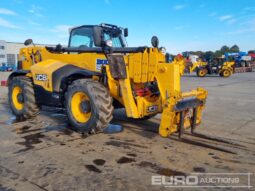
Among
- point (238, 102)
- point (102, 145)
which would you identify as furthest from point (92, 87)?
point (238, 102)

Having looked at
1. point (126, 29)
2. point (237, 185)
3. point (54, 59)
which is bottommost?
point (237, 185)

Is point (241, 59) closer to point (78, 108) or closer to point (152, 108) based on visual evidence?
point (152, 108)

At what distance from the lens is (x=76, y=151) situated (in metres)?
5.21

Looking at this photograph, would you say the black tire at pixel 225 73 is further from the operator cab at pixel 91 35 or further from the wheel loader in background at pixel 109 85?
the wheel loader in background at pixel 109 85

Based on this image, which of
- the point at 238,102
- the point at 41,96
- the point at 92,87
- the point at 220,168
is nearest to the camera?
the point at 220,168

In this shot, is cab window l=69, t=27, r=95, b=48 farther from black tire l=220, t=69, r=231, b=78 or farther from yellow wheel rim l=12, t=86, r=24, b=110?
black tire l=220, t=69, r=231, b=78

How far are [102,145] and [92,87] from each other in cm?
120

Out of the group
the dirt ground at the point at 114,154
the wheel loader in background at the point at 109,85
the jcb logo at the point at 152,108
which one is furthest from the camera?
the jcb logo at the point at 152,108

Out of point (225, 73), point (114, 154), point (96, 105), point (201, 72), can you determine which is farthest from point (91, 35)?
point (225, 73)

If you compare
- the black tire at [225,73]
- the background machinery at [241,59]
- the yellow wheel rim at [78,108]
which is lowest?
the yellow wheel rim at [78,108]

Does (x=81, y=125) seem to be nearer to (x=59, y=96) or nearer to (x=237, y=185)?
(x=59, y=96)
